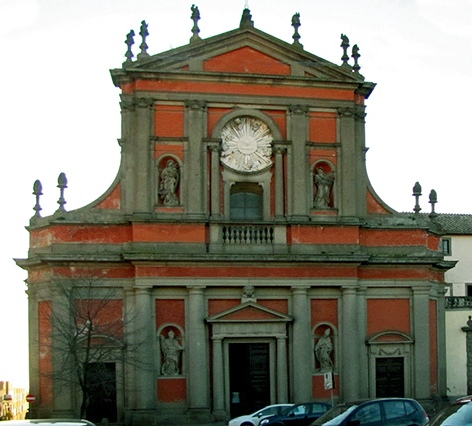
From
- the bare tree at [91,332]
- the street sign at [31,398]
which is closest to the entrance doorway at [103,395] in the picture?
the bare tree at [91,332]

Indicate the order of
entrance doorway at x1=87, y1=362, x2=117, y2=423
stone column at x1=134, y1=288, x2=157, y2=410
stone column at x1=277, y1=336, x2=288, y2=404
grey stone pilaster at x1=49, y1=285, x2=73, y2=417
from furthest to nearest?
stone column at x1=277, y1=336, x2=288, y2=404, stone column at x1=134, y1=288, x2=157, y2=410, entrance doorway at x1=87, y1=362, x2=117, y2=423, grey stone pilaster at x1=49, y1=285, x2=73, y2=417

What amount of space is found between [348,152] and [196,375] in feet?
33.6

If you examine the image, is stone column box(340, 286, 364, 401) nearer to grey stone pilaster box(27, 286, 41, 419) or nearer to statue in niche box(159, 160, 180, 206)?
statue in niche box(159, 160, 180, 206)

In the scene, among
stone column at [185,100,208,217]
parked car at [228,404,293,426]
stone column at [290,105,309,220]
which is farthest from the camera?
stone column at [290,105,309,220]

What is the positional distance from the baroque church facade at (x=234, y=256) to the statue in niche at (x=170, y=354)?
51 millimetres

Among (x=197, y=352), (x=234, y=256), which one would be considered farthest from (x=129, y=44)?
(x=197, y=352)

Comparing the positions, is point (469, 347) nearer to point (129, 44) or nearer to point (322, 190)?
point (322, 190)

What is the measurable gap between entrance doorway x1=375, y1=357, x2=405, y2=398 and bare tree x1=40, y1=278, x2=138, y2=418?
9.42 m

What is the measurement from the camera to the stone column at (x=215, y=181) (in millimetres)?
34844

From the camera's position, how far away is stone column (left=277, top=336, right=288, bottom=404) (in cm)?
3438

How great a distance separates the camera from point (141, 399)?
109ft

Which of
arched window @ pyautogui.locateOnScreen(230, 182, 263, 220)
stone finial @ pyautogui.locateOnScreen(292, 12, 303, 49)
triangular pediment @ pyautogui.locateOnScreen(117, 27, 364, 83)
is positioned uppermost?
stone finial @ pyautogui.locateOnScreen(292, 12, 303, 49)

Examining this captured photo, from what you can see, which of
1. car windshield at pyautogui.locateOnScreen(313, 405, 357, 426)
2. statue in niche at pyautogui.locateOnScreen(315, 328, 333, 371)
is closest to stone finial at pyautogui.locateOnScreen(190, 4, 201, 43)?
statue in niche at pyautogui.locateOnScreen(315, 328, 333, 371)

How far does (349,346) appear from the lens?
3494 centimetres
